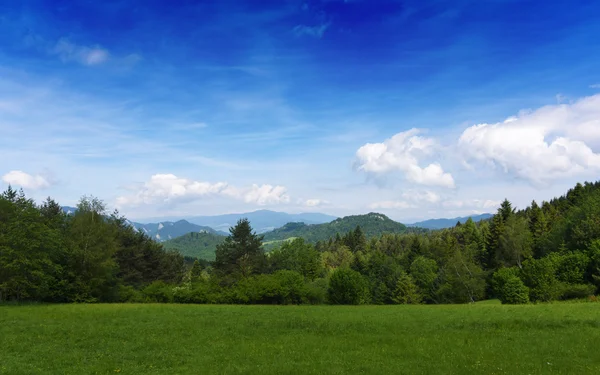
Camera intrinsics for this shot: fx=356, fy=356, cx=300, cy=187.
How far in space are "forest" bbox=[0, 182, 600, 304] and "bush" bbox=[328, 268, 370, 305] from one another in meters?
0.19

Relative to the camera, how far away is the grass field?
55.6 ft

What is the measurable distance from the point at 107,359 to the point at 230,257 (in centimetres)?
5801

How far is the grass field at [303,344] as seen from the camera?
16938mm

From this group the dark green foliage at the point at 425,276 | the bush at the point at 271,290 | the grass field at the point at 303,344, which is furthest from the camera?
the dark green foliage at the point at 425,276

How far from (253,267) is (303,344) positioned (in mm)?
55275

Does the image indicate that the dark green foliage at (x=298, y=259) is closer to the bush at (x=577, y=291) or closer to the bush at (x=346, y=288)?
the bush at (x=346, y=288)

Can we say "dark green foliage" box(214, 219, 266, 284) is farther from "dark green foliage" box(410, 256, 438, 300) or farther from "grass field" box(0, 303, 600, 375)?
"dark green foliage" box(410, 256, 438, 300)

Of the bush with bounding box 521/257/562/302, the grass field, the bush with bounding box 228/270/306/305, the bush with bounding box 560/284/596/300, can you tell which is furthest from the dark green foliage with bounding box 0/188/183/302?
the bush with bounding box 560/284/596/300

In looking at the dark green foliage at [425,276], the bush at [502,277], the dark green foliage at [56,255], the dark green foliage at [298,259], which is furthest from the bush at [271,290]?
the dark green foliage at [425,276]

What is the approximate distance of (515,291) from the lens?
54.3m

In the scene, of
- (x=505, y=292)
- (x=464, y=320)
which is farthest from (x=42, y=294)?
(x=505, y=292)

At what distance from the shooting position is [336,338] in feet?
78.2

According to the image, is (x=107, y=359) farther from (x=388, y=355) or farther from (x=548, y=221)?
(x=548, y=221)

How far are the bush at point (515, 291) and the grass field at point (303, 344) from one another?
80.3 feet
